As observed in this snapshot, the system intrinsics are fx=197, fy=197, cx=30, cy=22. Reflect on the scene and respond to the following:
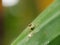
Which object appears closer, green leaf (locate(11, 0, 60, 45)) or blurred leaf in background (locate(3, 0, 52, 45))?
green leaf (locate(11, 0, 60, 45))

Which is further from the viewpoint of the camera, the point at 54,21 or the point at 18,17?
the point at 18,17

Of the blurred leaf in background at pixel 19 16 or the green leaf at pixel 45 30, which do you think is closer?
the green leaf at pixel 45 30

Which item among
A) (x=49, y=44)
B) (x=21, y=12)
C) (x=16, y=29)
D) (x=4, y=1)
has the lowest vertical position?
(x=49, y=44)

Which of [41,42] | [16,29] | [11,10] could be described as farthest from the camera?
[11,10]

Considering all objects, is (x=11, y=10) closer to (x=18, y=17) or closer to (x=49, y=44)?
(x=18, y=17)

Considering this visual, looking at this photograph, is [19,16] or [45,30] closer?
[45,30]

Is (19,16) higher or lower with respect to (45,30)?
higher

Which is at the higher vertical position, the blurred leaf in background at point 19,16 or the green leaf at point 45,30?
the blurred leaf in background at point 19,16

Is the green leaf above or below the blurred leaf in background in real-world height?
below

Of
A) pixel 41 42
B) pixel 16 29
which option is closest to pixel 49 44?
pixel 41 42

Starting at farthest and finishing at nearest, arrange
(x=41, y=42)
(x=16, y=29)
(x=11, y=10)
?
1. (x=11, y=10)
2. (x=16, y=29)
3. (x=41, y=42)

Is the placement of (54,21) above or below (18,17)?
below
